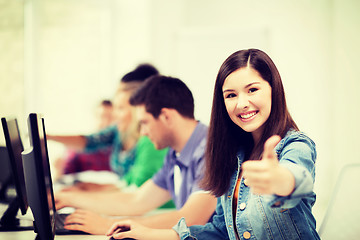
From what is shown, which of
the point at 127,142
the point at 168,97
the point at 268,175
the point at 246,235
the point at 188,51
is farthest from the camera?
the point at 188,51

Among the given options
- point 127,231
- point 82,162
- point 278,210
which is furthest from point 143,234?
point 82,162

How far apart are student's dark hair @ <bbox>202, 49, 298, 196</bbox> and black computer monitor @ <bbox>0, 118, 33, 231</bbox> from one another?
0.62 meters

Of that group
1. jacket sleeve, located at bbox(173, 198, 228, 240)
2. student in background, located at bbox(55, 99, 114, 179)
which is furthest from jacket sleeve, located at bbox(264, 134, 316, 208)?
student in background, located at bbox(55, 99, 114, 179)

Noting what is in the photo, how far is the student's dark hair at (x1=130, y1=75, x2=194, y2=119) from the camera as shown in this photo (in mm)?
1688

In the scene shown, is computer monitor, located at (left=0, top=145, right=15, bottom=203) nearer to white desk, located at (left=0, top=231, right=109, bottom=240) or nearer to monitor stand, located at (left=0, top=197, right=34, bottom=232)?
monitor stand, located at (left=0, top=197, right=34, bottom=232)

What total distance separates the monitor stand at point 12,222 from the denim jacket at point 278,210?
611 mm

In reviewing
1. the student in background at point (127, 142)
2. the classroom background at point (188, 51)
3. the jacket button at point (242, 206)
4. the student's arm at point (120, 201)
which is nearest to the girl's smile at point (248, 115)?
the jacket button at point (242, 206)

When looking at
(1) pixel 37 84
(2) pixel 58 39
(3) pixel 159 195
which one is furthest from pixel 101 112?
(3) pixel 159 195

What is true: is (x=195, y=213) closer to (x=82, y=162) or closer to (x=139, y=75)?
(x=139, y=75)

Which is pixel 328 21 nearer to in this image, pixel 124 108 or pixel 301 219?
pixel 124 108

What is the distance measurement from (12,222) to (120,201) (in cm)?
52

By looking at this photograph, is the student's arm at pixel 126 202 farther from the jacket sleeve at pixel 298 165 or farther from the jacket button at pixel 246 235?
the jacket sleeve at pixel 298 165

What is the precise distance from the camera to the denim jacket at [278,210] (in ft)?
2.63

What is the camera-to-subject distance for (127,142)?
98.9 inches
